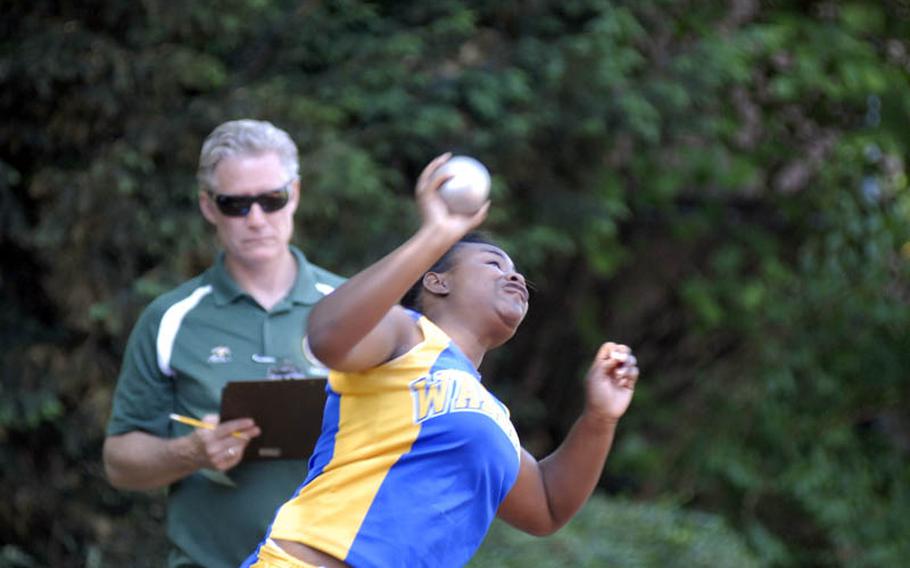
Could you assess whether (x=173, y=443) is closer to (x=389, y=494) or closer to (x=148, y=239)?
(x=389, y=494)

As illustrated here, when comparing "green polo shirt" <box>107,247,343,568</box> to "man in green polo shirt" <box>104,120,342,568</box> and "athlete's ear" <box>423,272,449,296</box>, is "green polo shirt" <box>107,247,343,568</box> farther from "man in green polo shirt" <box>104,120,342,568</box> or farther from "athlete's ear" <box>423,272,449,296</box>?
"athlete's ear" <box>423,272,449,296</box>

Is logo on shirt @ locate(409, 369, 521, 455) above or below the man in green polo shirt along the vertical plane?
above

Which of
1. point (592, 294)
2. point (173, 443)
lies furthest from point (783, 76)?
point (173, 443)

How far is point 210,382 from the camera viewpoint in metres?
3.66

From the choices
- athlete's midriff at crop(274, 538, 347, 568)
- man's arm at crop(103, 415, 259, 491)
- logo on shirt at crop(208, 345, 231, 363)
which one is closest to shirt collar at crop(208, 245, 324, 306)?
logo on shirt at crop(208, 345, 231, 363)

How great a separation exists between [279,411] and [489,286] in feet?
2.62

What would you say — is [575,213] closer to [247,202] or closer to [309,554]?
[247,202]

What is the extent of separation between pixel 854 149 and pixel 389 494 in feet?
19.6

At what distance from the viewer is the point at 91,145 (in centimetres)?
605

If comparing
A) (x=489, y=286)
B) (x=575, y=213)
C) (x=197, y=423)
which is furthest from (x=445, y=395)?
(x=575, y=213)

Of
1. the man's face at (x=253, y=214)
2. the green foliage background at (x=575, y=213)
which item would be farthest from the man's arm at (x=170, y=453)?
the green foliage background at (x=575, y=213)

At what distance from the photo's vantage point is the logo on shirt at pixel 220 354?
12.1ft

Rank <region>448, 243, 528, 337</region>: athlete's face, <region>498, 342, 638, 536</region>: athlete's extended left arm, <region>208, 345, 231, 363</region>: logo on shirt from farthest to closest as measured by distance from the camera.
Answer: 1. <region>208, 345, 231, 363</region>: logo on shirt
2. <region>498, 342, 638, 536</region>: athlete's extended left arm
3. <region>448, 243, 528, 337</region>: athlete's face

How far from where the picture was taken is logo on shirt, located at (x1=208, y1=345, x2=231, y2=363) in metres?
3.68
